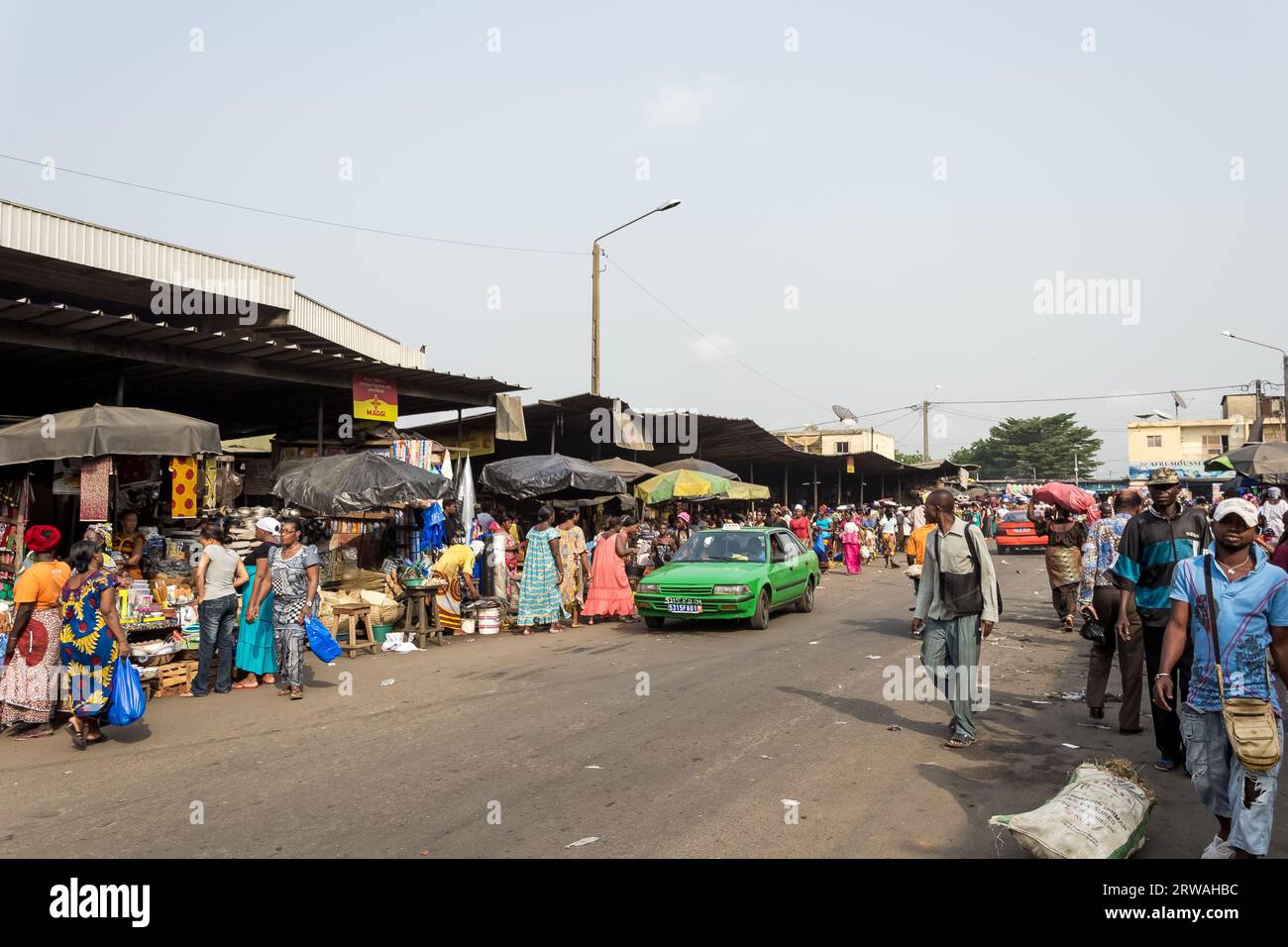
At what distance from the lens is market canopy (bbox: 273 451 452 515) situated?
1139 cm

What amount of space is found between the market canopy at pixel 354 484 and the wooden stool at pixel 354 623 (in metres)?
1.27

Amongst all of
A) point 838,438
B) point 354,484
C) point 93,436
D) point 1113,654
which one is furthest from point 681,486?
point 838,438

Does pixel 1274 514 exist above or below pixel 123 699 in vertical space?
above

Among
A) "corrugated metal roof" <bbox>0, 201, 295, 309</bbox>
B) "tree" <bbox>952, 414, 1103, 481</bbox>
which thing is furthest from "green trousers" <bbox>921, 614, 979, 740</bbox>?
"tree" <bbox>952, 414, 1103, 481</bbox>

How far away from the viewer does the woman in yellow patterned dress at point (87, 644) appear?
689 centimetres

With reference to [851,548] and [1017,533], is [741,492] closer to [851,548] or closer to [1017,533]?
[851,548]

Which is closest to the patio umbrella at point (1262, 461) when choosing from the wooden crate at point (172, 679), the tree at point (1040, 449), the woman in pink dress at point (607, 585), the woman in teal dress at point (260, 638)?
the woman in pink dress at point (607, 585)

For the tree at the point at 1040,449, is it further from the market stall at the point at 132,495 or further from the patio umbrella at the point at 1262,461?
the market stall at the point at 132,495

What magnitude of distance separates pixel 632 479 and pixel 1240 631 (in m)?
16.0

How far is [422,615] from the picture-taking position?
12219 millimetres

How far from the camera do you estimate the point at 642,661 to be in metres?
10.4

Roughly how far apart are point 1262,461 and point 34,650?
19.0m

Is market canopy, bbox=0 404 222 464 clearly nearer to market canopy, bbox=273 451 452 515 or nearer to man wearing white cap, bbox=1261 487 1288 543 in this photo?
market canopy, bbox=273 451 452 515
